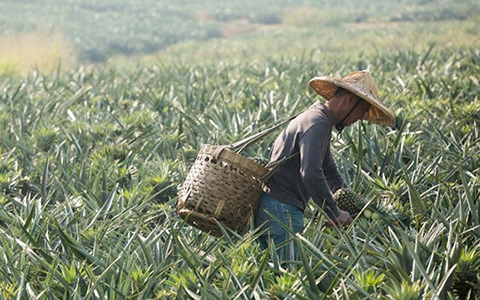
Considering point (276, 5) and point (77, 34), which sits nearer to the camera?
point (77, 34)

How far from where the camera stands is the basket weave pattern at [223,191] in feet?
13.3

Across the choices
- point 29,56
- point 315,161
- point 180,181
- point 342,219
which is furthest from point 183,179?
point 29,56

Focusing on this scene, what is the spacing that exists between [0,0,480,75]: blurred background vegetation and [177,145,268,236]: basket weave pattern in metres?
11.4

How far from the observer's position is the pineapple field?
3.44 metres

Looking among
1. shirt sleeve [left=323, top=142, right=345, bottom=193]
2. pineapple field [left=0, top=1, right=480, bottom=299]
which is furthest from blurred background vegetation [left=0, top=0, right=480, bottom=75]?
shirt sleeve [left=323, top=142, right=345, bottom=193]

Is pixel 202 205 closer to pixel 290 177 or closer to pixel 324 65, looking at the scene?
pixel 290 177

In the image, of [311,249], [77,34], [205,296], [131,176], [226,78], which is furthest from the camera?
[77,34]

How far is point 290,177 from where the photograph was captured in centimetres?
414

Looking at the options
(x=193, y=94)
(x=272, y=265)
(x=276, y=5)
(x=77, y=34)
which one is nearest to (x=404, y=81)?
(x=193, y=94)

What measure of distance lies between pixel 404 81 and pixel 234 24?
3322 centimetres

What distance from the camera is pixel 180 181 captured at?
5.55 meters

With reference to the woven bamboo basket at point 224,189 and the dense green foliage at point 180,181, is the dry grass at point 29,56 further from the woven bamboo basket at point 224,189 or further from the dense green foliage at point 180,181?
the woven bamboo basket at point 224,189

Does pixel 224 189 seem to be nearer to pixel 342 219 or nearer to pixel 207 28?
pixel 342 219

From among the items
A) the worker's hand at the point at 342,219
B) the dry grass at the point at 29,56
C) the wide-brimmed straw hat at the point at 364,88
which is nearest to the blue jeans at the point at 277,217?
the worker's hand at the point at 342,219
